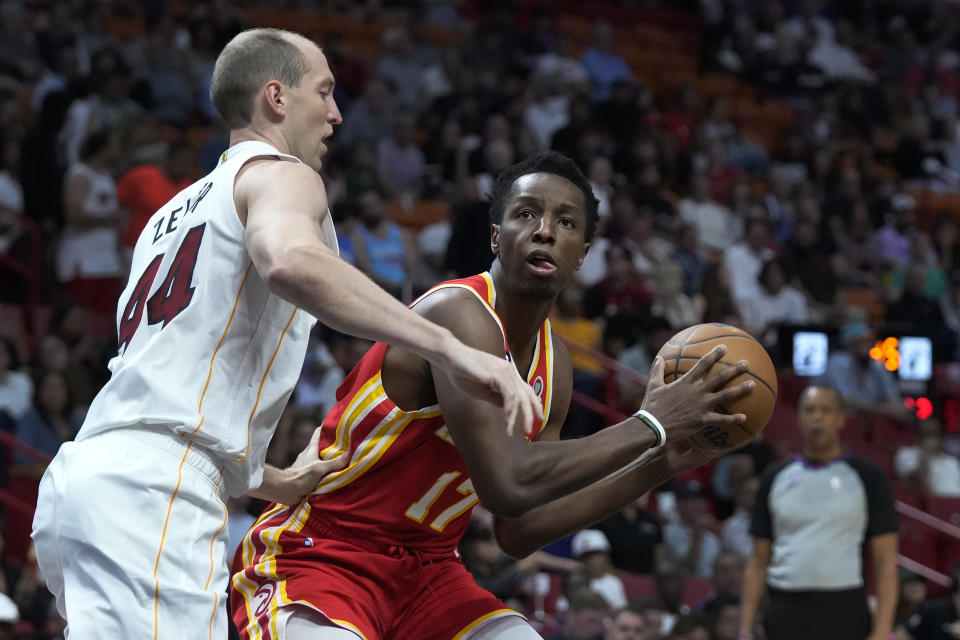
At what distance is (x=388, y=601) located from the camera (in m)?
3.65

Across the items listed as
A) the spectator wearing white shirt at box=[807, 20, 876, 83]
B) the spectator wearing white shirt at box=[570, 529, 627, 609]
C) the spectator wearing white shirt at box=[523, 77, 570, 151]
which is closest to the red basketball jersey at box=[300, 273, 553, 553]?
the spectator wearing white shirt at box=[570, 529, 627, 609]

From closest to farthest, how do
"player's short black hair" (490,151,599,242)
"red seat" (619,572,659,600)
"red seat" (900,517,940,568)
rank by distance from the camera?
"player's short black hair" (490,151,599,242) < "red seat" (619,572,659,600) < "red seat" (900,517,940,568)

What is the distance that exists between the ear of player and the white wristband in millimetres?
11

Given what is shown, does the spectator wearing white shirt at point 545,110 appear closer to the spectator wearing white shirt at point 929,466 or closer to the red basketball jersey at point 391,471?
the spectator wearing white shirt at point 929,466

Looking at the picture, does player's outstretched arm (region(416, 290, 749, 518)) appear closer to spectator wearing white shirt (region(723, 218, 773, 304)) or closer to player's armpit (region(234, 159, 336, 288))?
player's armpit (region(234, 159, 336, 288))

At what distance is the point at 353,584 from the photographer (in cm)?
357

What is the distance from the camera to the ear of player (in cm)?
327

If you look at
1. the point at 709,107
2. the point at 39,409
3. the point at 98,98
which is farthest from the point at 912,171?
the point at 39,409

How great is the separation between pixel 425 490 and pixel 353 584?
329 mm

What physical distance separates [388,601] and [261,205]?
136cm

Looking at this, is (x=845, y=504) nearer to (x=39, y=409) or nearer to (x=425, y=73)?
(x=39, y=409)

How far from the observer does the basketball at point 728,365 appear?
10.9ft

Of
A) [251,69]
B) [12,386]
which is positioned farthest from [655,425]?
[12,386]

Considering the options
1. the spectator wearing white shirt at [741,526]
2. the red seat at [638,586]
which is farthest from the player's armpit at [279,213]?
the spectator wearing white shirt at [741,526]
